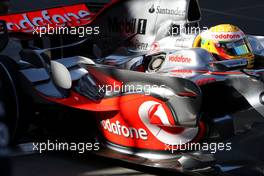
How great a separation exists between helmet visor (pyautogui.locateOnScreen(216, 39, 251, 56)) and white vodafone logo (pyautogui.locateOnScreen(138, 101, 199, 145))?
2.00 ft

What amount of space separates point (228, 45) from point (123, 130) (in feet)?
2.90

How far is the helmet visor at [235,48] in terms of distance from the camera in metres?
3.86

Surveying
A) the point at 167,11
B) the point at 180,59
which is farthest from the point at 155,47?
the point at 180,59

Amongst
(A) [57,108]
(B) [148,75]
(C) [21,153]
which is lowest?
(C) [21,153]

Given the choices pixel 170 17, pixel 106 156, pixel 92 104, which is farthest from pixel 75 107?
pixel 170 17

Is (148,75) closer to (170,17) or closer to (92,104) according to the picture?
(92,104)

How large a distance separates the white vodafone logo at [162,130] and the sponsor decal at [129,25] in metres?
1.23

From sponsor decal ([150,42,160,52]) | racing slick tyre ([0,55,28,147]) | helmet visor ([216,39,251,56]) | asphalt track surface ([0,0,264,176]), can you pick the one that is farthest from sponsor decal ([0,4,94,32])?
helmet visor ([216,39,251,56])

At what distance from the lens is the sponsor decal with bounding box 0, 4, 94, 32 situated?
4469mm

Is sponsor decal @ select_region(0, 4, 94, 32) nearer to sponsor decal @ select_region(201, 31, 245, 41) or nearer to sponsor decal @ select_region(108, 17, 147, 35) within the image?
sponsor decal @ select_region(108, 17, 147, 35)

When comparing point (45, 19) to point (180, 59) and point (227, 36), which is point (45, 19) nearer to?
point (180, 59)

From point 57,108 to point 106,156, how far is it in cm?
51

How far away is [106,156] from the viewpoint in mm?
3857

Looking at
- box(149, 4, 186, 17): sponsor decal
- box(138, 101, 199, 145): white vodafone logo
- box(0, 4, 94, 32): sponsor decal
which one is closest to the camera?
box(138, 101, 199, 145): white vodafone logo
